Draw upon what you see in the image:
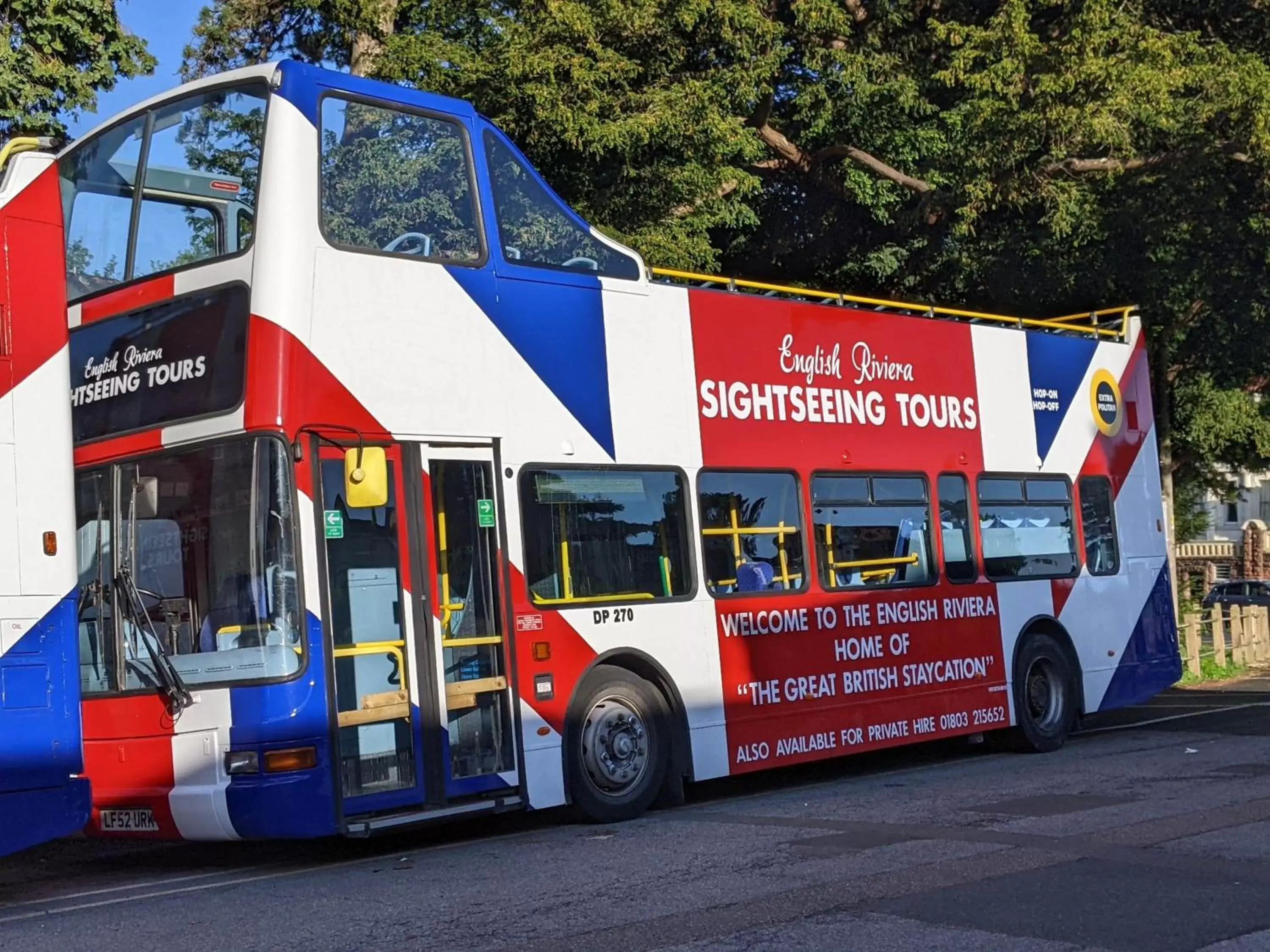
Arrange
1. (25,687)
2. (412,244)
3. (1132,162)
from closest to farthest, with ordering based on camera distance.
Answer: (25,687) → (412,244) → (1132,162)

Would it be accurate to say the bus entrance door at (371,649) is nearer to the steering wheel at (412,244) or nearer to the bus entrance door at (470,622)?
the bus entrance door at (470,622)

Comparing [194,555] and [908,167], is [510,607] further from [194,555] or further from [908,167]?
[908,167]

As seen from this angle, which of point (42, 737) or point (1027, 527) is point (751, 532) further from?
point (42, 737)

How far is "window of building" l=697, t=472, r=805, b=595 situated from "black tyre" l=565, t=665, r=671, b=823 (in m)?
1.08

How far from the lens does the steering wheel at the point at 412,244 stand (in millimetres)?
9867

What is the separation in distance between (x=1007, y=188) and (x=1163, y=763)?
7.72m

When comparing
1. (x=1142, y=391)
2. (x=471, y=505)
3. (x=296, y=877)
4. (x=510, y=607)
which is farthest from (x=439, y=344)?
(x=1142, y=391)

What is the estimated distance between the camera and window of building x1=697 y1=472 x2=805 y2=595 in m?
11.7

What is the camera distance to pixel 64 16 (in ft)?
47.3

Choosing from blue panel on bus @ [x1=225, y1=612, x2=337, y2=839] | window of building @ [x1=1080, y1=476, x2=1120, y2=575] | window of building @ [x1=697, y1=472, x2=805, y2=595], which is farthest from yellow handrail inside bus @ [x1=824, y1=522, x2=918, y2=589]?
blue panel on bus @ [x1=225, y1=612, x2=337, y2=839]

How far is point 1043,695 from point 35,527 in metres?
9.77

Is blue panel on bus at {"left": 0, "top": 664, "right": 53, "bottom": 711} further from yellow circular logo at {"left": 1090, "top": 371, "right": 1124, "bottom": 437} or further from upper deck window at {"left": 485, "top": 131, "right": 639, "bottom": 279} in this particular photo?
yellow circular logo at {"left": 1090, "top": 371, "right": 1124, "bottom": 437}

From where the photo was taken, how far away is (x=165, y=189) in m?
9.86

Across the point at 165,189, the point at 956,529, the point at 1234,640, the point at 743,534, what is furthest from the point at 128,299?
→ the point at 1234,640
